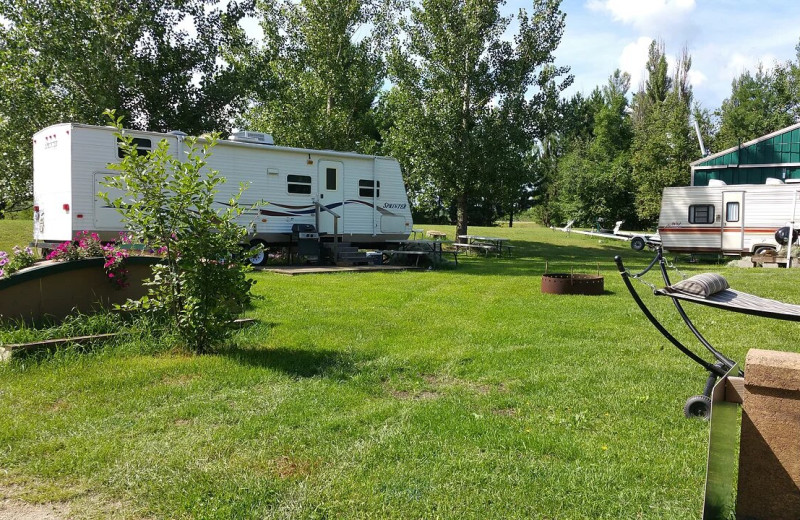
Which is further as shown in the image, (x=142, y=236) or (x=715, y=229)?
(x=715, y=229)

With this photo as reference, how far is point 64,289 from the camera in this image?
19.9ft

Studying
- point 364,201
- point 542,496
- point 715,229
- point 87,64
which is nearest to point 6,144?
point 87,64

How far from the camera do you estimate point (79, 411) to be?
395 cm

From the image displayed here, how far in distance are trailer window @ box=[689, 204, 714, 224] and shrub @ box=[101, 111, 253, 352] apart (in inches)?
680

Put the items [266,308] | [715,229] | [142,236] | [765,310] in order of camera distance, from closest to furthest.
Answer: [765,310]
[142,236]
[266,308]
[715,229]

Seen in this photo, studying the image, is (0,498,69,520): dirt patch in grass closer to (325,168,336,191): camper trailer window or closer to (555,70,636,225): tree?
(325,168,336,191): camper trailer window

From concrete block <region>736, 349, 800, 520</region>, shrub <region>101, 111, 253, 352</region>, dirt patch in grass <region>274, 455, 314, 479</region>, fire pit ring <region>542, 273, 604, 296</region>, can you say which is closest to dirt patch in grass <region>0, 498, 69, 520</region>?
dirt patch in grass <region>274, 455, 314, 479</region>

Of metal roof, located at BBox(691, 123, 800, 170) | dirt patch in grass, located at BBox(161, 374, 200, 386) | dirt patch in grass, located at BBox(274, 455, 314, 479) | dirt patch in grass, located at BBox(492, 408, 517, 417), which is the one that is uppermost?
metal roof, located at BBox(691, 123, 800, 170)

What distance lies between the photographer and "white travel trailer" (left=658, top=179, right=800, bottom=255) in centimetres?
Result: 1745

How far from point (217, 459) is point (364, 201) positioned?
528 inches

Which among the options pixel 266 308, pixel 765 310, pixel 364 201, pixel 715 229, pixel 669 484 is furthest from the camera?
pixel 715 229

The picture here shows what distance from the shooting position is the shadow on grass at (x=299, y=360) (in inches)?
197

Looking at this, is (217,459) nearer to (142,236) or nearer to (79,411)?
(79,411)

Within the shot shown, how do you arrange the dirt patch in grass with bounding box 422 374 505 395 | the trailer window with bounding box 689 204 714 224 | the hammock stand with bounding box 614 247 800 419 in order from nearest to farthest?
the hammock stand with bounding box 614 247 800 419 → the dirt patch in grass with bounding box 422 374 505 395 → the trailer window with bounding box 689 204 714 224
